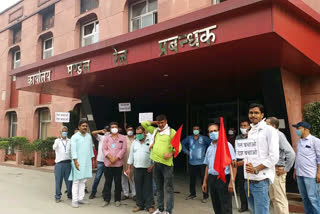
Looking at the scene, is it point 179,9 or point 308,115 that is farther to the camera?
point 179,9

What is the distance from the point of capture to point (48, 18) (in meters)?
16.5

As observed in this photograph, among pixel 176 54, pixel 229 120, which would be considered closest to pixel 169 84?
pixel 176 54

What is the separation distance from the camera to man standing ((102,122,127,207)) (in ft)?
20.5

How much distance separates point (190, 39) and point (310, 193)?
138 inches

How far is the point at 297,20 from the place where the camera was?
516cm

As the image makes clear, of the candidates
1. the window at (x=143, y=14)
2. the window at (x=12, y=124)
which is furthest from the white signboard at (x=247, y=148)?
the window at (x=12, y=124)

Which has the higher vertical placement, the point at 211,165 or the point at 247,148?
the point at 247,148

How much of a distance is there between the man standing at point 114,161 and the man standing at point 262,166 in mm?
3481

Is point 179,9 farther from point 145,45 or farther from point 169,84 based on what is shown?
point 145,45

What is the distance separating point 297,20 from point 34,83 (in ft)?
27.1

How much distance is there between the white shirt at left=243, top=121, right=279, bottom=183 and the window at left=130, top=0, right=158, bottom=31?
8365 millimetres

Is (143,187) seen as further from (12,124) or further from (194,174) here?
(12,124)

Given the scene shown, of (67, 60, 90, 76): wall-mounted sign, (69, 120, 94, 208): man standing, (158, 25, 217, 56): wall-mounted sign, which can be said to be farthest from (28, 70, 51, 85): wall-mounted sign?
(158, 25, 217, 56): wall-mounted sign

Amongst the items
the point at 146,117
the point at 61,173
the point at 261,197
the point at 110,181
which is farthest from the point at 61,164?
the point at 261,197
